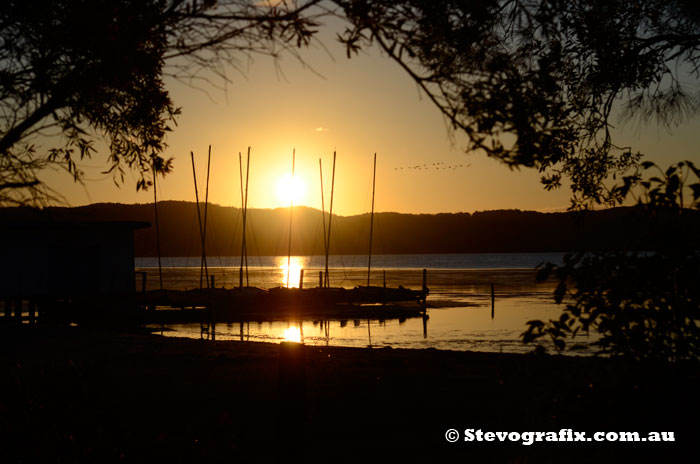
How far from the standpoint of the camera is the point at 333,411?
10648mm

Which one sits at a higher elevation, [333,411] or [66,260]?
[66,260]

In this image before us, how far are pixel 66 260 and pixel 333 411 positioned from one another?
101 ft

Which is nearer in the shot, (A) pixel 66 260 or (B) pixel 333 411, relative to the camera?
(B) pixel 333 411

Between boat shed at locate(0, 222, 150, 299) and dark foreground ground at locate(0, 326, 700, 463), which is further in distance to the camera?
boat shed at locate(0, 222, 150, 299)

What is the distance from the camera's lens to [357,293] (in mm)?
59781

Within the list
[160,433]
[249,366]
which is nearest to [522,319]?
[249,366]

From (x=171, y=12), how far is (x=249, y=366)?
9.19 metres

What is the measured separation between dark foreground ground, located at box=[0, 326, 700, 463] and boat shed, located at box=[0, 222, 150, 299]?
23.8 m

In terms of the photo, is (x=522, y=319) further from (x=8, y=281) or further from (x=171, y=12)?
(x=171, y=12)

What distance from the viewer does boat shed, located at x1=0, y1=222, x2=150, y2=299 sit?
1439 inches

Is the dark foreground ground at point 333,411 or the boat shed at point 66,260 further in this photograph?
the boat shed at point 66,260

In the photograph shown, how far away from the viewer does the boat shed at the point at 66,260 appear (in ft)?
120

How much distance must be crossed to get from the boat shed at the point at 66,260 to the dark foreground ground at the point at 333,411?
936 inches

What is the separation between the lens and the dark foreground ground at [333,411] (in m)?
6.90
